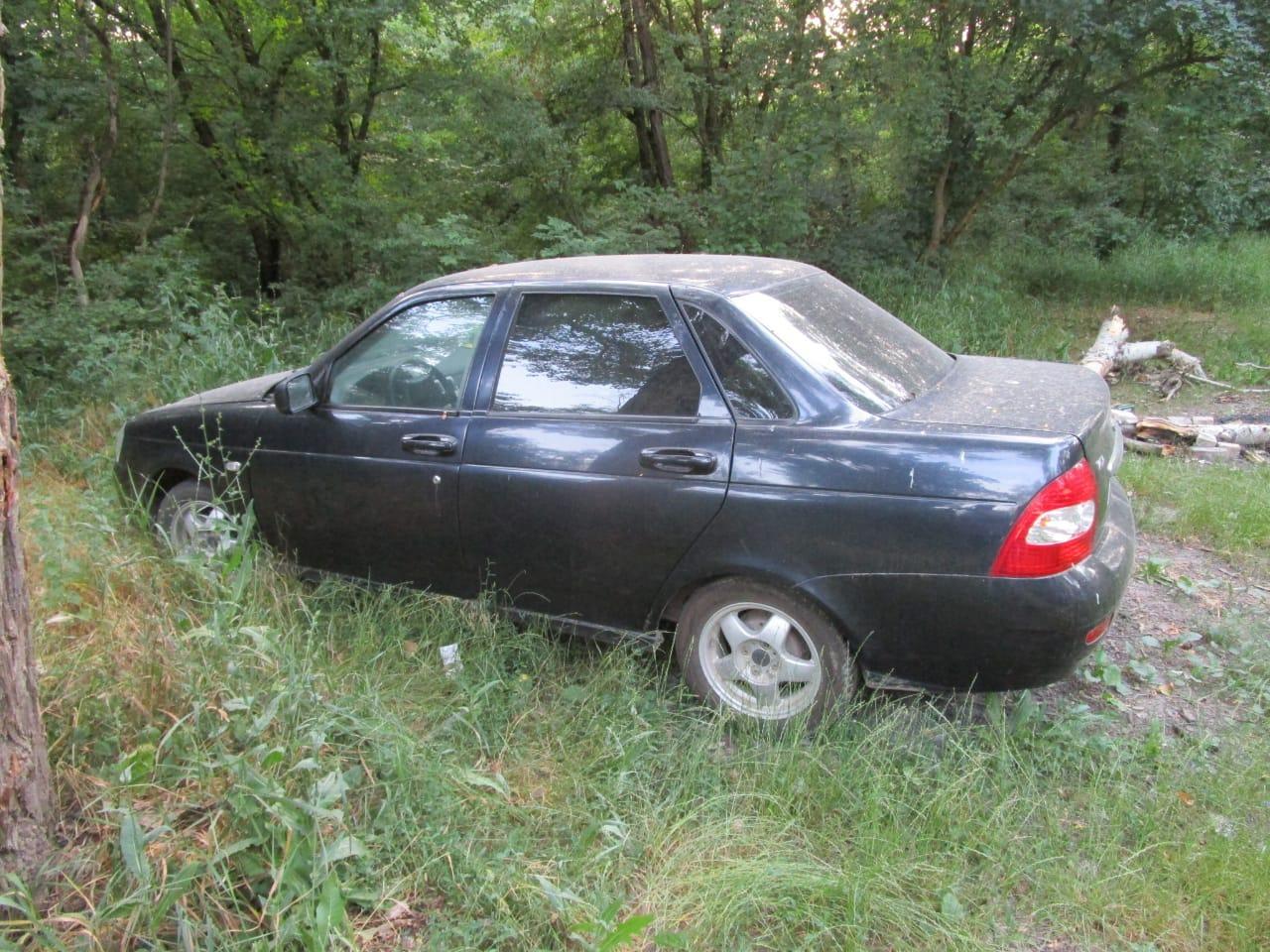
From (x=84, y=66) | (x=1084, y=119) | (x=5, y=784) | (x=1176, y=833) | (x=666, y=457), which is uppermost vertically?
(x=84, y=66)

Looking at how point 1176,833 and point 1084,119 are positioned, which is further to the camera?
point 1084,119

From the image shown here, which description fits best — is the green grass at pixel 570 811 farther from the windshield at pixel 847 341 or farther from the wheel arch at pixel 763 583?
Answer: the windshield at pixel 847 341

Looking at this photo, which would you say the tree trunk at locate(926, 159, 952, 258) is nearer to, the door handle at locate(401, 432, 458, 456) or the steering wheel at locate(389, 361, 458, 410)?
the steering wheel at locate(389, 361, 458, 410)

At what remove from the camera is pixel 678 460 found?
317 centimetres

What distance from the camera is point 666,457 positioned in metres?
3.20

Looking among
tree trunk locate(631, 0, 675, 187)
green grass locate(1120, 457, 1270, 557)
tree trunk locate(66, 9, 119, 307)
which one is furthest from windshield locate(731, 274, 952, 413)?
tree trunk locate(631, 0, 675, 187)

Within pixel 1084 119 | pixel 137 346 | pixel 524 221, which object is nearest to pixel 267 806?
pixel 137 346

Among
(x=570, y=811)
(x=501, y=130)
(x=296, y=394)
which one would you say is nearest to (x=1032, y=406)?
(x=570, y=811)

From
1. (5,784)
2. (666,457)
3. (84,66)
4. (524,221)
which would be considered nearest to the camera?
(5,784)

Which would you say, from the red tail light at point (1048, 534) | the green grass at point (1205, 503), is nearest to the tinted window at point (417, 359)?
the red tail light at point (1048, 534)

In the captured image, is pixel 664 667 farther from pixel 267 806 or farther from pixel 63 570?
pixel 63 570

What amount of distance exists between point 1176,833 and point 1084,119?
35.6 feet

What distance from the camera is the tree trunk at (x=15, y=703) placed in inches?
83.7

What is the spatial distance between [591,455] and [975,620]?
1.43 metres
